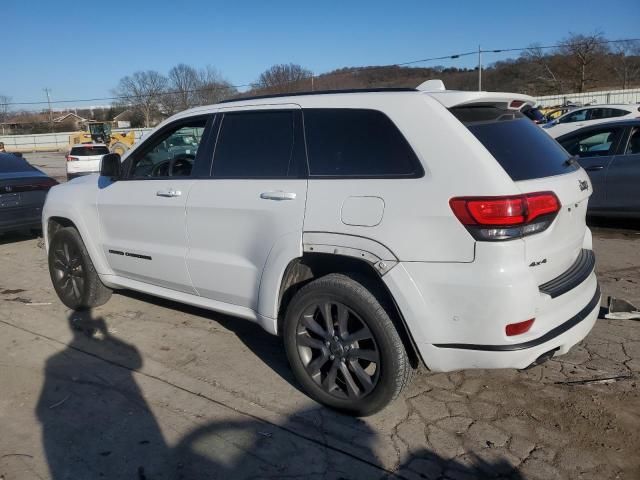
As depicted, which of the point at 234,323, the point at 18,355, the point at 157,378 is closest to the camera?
the point at 157,378

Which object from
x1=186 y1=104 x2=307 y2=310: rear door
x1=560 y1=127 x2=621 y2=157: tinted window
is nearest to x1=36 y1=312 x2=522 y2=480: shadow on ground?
x1=186 y1=104 x2=307 y2=310: rear door

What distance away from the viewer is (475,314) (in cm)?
272

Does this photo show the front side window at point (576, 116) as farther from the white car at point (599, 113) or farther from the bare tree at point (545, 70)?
the bare tree at point (545, 70)

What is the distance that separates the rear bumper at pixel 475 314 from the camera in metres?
2.68

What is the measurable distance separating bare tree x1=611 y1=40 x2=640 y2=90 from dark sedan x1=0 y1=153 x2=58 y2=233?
74639mm

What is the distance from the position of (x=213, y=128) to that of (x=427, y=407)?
7.91 feet

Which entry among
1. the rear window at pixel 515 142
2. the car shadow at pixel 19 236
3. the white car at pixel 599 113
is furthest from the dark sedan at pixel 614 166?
the white car at pixel 599 113

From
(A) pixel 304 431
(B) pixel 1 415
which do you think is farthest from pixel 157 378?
(A) pixel 304 431

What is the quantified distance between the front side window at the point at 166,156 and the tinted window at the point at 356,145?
1.33 meters

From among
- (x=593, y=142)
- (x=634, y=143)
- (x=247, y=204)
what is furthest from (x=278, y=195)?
(x=593, y=142)

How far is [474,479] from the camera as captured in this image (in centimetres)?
268

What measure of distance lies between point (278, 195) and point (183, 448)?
5.09ft

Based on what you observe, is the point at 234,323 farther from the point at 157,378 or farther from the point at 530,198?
the point at 530,198

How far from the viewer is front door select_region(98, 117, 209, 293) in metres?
4.05
